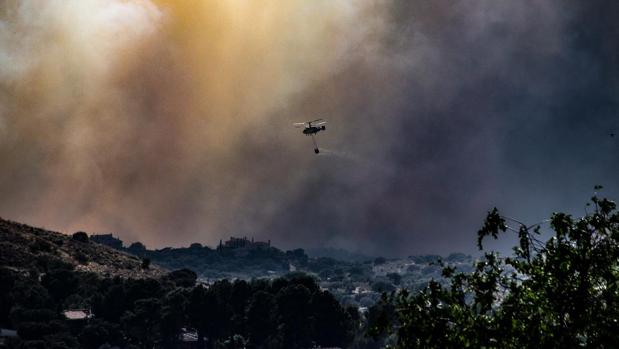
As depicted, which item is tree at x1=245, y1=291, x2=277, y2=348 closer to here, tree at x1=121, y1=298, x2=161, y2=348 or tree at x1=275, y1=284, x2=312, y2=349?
tree at x1=275, y1=284, x2=312, y2=349

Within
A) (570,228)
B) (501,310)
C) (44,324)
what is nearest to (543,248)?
(570,228)

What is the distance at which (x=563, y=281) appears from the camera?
26.4 metres

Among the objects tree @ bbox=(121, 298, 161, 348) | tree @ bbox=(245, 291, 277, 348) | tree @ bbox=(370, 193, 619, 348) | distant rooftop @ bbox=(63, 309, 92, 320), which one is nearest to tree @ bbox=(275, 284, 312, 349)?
tree @ bbox=(245, 291, 277, 348)

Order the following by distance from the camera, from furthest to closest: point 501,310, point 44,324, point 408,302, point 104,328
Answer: point 104,328, point 44,324, point 408,302, point 501,310

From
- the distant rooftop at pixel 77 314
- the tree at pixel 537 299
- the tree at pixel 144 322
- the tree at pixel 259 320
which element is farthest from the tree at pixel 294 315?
the tree at pixel 537 299

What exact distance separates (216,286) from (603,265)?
147640 mm

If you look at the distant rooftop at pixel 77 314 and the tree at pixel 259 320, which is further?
the tree at pixel 259 320

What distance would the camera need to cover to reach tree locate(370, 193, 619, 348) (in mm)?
Answer: 25312

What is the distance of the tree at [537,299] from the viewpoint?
25312 millimetres

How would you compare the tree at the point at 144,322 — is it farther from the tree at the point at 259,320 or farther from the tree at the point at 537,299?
the tree at the point at 537,299

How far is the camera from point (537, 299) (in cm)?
2600

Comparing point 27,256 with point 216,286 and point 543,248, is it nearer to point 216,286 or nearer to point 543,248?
point 216,286

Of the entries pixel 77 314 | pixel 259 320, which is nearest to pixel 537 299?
pixel 259 320

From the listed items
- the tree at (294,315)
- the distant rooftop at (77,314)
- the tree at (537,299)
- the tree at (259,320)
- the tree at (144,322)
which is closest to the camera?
the tree at (537,299)
